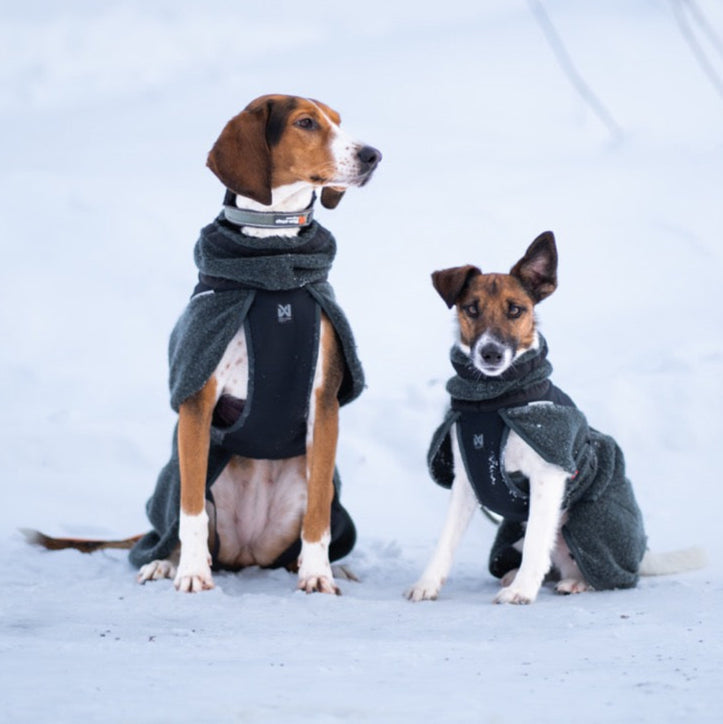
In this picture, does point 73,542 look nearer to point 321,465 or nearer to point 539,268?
point 321,465

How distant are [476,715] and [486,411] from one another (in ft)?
6.18

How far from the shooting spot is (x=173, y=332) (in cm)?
477

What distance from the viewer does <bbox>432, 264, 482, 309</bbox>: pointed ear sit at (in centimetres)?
460

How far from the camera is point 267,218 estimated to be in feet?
14.9

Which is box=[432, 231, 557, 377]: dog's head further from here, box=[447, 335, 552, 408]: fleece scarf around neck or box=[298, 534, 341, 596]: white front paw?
box=[298, 534, 341, 596]: white front paw

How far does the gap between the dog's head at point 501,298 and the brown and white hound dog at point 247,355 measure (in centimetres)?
50

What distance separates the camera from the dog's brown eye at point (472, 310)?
456 cm

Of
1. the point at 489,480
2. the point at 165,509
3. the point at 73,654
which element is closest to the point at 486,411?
the point at 489,480

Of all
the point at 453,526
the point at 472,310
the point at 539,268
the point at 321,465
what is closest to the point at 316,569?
the point at 321,465

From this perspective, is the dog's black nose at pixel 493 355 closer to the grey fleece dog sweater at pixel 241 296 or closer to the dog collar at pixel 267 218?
the grey fleece dog sweater at pixel 241 296

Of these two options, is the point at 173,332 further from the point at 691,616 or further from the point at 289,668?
the point at 691,616

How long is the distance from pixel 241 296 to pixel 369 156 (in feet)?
2.35

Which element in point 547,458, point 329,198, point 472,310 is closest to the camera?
point 547,458

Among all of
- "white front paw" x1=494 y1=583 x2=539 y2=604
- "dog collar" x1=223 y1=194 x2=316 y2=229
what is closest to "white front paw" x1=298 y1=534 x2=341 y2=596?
"white front paw" x1=494 y1=583 x2=539 y2=604
